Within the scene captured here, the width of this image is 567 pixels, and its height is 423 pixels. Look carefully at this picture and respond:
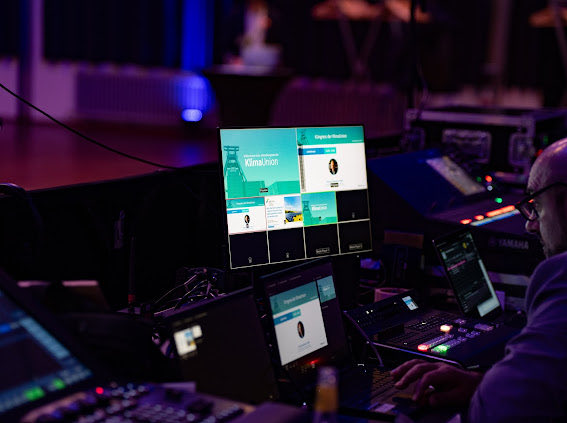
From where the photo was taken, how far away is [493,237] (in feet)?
8.04

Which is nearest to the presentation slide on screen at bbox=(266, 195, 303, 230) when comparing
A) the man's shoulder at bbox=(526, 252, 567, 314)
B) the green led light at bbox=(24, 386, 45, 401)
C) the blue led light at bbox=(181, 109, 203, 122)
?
the man's shoulder at bbox=(526, 252, 567, 314)

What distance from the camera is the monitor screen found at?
190 cm

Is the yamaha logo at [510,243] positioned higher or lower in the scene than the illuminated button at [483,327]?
higher

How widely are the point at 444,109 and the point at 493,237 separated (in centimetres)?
125

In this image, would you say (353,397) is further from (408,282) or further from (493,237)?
(493,237)

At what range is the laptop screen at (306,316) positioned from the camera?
1.62m

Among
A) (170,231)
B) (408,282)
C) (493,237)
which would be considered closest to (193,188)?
(170,231)

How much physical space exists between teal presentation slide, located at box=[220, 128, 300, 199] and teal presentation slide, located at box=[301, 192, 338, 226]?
0.16 feet

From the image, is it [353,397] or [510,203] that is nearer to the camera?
[353,397]

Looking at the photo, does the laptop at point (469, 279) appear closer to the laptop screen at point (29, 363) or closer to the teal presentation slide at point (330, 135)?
the teal presentation slide at point (330, 135)

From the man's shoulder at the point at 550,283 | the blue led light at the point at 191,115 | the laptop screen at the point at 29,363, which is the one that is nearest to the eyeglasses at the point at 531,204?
the man's shoulder at the point at 550,283

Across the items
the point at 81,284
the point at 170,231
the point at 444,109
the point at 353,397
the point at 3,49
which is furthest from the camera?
the point at 3,49

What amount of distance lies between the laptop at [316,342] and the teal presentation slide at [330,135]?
0.38m

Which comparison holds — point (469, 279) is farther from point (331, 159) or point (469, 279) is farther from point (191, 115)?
point (191, 115)
